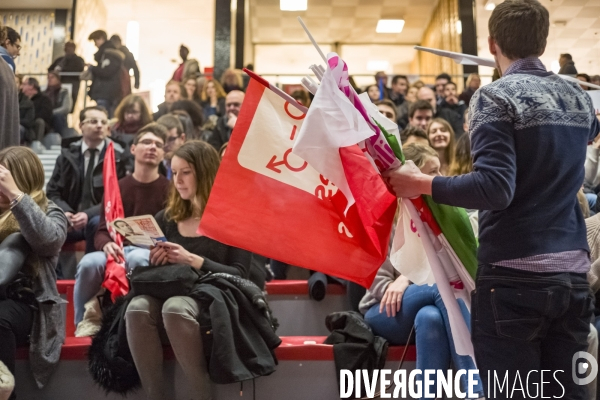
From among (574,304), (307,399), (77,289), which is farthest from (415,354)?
(77,289)

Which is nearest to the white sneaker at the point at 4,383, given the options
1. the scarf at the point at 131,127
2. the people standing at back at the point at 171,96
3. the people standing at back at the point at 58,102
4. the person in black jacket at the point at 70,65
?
the scarf at the point at 131,127

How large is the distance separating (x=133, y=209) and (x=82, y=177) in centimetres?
98

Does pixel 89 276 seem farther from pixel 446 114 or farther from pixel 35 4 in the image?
pixel 35 4

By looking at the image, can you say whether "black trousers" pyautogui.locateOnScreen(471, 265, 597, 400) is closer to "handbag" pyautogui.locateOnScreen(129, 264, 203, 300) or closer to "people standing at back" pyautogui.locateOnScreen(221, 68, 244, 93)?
"handbag" pyautogui.locateOnScreen(129, 264, 203, 300)

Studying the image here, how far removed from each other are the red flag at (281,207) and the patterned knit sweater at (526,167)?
14.4 inches

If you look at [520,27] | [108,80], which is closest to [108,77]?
[108,80]

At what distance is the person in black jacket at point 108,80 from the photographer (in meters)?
8.02

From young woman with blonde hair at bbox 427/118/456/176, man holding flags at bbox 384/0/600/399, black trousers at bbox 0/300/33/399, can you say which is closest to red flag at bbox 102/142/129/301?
black trousers at bbox 0/300/33/399

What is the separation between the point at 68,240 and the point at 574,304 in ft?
11.5

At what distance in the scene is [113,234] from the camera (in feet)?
11.7

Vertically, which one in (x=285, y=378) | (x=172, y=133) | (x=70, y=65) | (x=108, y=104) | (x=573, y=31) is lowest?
(x=285, y=378)

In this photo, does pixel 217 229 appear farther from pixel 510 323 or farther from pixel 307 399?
pixel 307 399

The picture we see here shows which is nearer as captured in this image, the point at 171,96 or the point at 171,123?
the point at 171,123

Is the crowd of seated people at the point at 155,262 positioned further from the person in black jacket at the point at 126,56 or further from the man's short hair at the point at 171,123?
the person in black jacket at the point at 126,56
